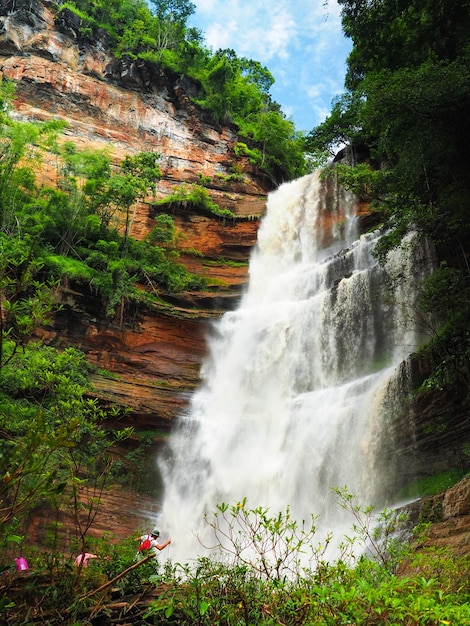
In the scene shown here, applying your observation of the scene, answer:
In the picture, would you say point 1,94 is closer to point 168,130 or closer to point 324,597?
point 168,130

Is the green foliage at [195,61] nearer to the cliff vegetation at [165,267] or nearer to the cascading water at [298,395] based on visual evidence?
the cliff vegetation at [165,267]

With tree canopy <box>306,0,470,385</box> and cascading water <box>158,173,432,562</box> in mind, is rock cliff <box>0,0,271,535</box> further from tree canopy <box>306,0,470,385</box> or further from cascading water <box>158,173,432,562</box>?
tree canopy <box>306,0,470,385</box>

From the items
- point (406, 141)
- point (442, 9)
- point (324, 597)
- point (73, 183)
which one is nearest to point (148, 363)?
point (73, 183)

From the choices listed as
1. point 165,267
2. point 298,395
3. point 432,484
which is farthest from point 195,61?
point 432,484

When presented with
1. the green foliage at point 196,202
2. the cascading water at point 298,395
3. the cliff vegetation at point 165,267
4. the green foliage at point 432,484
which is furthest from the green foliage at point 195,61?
the green foliage at point 432,484

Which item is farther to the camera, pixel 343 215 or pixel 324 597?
pixel 343 215

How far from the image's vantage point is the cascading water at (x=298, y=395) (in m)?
11.9

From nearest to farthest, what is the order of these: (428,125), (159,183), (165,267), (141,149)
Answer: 1. (428,125)
2. (165,267)
3. (159,183)
4. (141,149)

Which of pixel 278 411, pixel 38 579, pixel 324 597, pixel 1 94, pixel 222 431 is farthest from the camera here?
pixel 1 94

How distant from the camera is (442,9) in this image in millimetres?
11523

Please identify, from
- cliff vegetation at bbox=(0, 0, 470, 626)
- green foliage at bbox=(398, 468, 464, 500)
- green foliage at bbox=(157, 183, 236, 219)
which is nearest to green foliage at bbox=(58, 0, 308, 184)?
cliff vegetation at bbox=(0, 0, 470, 626)

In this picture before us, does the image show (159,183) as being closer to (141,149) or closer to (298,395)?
(141,149)

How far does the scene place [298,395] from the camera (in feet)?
51.3

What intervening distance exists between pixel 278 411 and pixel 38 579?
1224 cm
